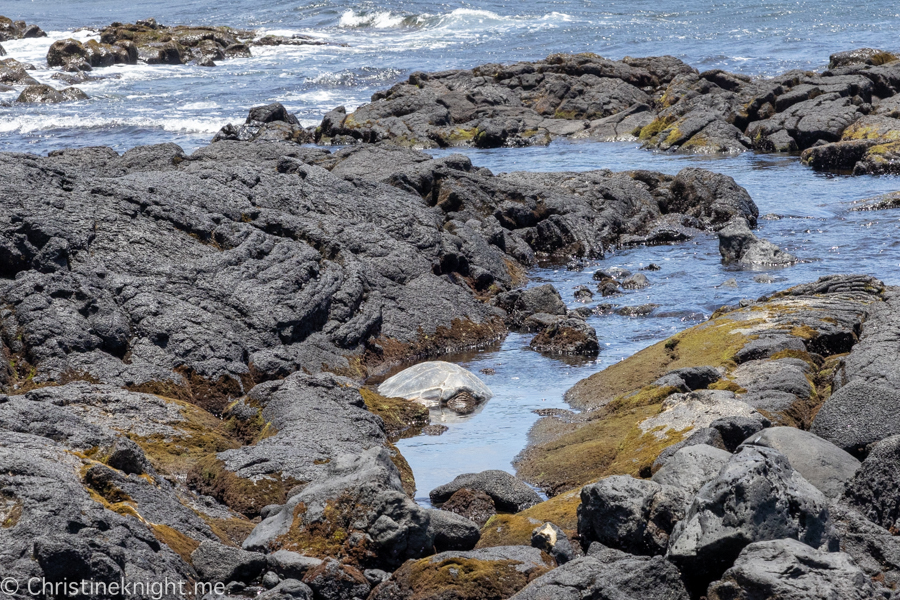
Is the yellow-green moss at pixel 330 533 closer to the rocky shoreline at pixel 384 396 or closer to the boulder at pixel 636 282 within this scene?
the rocky shoreline at pixel 384 396

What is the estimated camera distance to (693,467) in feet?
28.0

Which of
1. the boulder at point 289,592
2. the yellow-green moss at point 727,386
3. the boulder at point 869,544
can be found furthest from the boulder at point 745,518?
the yellow-green moss at point 727,386

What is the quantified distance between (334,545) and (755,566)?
152 inches

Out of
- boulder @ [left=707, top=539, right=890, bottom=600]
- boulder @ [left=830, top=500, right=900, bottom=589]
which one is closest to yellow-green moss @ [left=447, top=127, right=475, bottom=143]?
boulder @ [left=830, top=500, right=900, bottom=589]

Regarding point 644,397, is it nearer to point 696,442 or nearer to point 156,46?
point 696,442

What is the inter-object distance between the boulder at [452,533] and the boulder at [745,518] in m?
2.38

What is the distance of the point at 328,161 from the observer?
86.0 ft

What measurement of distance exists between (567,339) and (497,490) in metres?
6.61

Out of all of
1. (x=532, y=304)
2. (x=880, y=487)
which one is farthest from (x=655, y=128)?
(x=880, y=487)

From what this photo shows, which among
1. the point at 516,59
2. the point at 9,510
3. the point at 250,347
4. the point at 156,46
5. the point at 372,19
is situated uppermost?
the point at 372,19

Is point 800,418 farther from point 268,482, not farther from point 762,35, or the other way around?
point 762,35

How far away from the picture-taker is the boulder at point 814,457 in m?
8.52

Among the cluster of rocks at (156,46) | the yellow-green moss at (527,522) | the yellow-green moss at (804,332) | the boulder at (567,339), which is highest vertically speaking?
the cluster of rocks at (156,46)

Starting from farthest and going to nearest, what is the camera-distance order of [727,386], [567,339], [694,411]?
[567,339] → [727,386] → [694,411]
